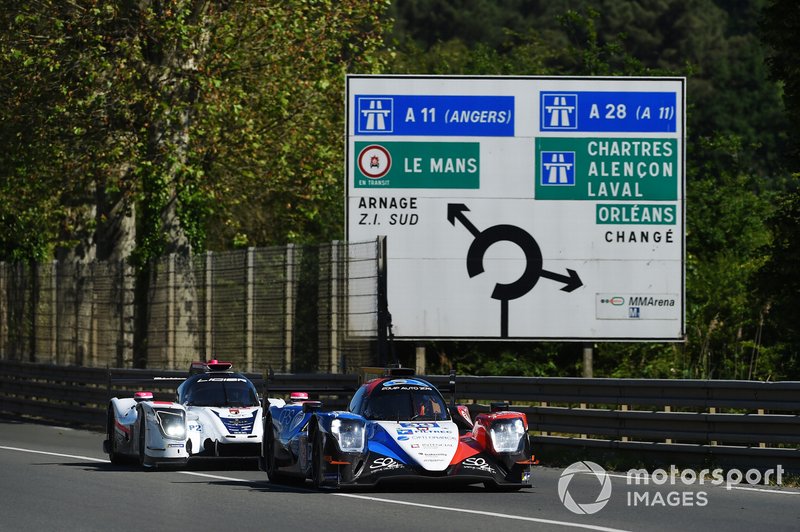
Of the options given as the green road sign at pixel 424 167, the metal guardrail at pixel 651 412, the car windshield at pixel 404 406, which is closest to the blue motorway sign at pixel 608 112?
the green road sign at pixel 424 167

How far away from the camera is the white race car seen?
17.5 m

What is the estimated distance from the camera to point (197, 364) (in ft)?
63.9

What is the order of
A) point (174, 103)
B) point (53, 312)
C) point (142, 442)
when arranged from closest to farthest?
point (142, 442)
point (174, 103)
point (53, 312)

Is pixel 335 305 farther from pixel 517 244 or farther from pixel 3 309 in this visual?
pixel 3 309

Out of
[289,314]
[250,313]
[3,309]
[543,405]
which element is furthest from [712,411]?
[3,309]

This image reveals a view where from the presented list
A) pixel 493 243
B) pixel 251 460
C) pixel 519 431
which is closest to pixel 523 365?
pixel 493 243

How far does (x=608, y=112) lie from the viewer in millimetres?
24688

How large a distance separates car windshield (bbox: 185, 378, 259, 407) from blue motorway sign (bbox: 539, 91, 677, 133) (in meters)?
8.00

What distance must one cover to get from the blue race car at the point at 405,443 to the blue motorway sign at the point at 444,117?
954cm

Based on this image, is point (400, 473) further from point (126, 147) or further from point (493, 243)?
point (126, 147)

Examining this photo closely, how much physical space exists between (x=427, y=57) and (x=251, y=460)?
5390 cm

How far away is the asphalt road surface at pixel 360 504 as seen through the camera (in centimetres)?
1209

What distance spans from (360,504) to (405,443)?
1039mm

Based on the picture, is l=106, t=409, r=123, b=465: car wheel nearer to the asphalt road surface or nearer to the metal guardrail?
the asphalt road surface
